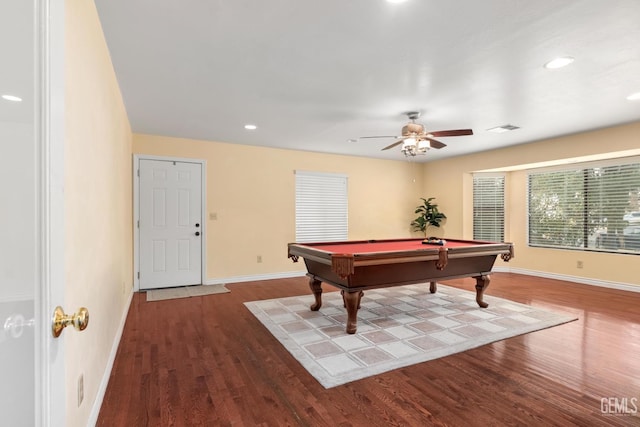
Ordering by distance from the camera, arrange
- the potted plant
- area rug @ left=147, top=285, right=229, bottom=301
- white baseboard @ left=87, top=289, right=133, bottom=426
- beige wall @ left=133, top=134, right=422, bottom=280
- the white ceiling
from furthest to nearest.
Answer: the potted plant, beige wall @ left=133, top=134, right=422, bottom=280, area rug @ left=147, top=285, right=229, bottom=301, the white ceiling, white baseboard @ left=87, top=289, right=133, bottom=426

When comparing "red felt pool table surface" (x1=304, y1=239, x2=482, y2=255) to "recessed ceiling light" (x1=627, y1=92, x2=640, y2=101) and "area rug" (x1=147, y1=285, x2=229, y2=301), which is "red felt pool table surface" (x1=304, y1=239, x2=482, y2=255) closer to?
"area rug" (x1=147, y1=285, x2=229, y2=301)

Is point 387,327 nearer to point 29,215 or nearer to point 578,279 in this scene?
point 29,215

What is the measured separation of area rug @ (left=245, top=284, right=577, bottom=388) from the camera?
8.68 ft

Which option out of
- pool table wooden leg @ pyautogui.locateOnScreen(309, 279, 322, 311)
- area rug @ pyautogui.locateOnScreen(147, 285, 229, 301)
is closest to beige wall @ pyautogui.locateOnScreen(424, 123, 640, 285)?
pool table wooden leg @ pyautogui.locateOnScreen(309, 279, 322, 311)

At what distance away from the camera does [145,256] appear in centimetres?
504

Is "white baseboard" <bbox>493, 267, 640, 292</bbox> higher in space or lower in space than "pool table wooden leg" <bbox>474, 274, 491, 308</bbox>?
lower

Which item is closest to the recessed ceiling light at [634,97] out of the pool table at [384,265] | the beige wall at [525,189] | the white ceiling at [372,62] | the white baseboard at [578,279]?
the white ceiling at [372,62]

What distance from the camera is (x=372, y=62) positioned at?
273cm

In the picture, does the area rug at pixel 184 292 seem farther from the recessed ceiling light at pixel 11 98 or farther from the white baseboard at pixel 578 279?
the white baseboard at pixel 578 279

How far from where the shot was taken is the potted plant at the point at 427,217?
7.43 m

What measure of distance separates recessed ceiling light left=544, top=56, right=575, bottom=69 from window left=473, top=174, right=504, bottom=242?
450 cm

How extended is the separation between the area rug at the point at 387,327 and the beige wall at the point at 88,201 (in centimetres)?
146

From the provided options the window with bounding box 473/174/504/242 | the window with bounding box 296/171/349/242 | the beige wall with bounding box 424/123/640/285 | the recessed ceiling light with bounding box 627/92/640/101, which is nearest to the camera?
the recessed ceiling light with bounding box 627/92/640/101

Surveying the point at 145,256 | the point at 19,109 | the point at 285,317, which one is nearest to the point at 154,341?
the point at 285,317
